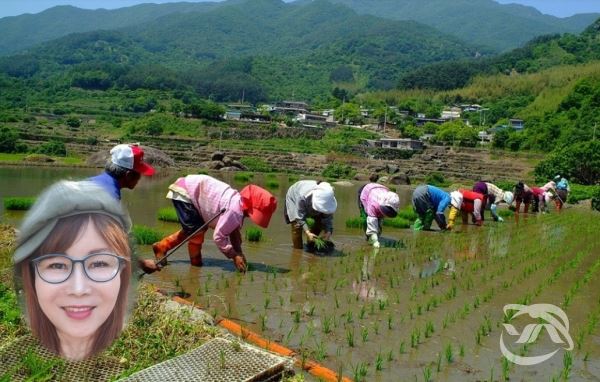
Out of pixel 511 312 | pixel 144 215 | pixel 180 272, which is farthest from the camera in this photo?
pixel 144 215

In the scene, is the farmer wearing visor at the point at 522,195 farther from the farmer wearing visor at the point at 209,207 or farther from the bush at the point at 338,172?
the bush at the point at 338,172

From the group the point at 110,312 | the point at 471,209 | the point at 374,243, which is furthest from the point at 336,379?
the point at 471,209

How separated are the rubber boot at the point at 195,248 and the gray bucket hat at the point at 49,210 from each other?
5.38 meters

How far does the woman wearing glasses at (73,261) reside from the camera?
1.31 metres

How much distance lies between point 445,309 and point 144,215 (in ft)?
27.3

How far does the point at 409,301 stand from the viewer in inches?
234

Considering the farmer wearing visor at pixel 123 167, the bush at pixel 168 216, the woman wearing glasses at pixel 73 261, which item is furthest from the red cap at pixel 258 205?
the woman wearing glasses at pixel 73 261

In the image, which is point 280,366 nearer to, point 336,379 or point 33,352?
point 336,379

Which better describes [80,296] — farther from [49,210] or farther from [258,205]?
[258,205]

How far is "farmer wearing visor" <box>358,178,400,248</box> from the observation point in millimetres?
9125

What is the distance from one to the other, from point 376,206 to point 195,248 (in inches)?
138

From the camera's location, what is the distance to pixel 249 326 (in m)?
4.61

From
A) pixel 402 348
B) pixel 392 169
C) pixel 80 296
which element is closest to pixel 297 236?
pixel 402 348

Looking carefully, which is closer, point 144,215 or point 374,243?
point 374,243
